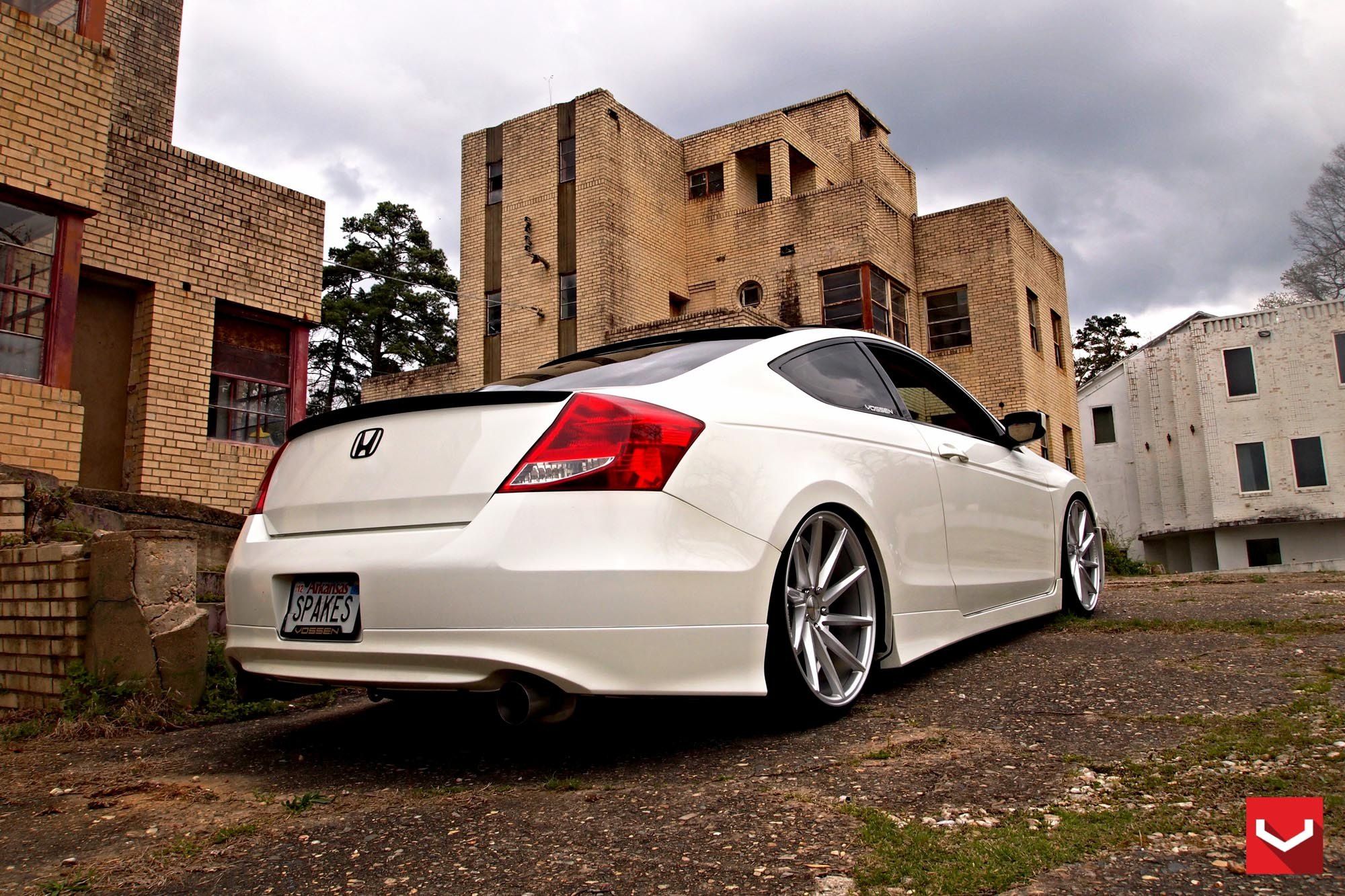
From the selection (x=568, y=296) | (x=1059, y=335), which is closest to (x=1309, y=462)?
(x=1059, y=335)

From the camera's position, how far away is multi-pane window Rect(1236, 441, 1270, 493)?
96.2 feet

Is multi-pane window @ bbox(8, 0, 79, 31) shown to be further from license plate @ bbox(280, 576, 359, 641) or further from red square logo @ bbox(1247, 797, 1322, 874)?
red square logo @ bbox(1247, 797, 1322, 874)

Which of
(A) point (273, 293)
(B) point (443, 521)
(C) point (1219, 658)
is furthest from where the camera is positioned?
(A) point (273, 293)

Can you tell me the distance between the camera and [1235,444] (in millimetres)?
29750

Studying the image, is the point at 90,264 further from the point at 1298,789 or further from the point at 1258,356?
the point at 1258,356

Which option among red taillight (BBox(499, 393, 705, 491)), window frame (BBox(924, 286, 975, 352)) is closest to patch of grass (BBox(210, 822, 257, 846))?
red taillight (BBox(499, 393, 705, 491))

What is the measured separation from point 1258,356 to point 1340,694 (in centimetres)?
3151

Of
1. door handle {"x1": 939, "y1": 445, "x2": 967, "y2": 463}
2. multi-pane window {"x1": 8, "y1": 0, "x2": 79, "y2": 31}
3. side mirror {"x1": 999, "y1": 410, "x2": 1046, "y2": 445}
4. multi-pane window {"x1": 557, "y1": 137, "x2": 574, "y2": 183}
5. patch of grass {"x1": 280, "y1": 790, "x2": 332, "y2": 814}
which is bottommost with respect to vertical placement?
patch of grass {"x1": 280, "y1": 790, "x2": 332, "y2": 814}

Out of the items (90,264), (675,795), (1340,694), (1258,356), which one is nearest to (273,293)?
(90,264)

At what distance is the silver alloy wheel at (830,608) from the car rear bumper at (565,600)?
294 mm

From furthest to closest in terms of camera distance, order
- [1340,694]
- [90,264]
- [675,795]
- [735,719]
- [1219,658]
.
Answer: [90,264]
[1219,658]
[735,719]
[1340,694]
[675,795]

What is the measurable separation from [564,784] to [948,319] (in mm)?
20172

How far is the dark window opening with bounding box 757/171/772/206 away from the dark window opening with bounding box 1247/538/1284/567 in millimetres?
19865

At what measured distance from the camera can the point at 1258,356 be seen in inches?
1170
